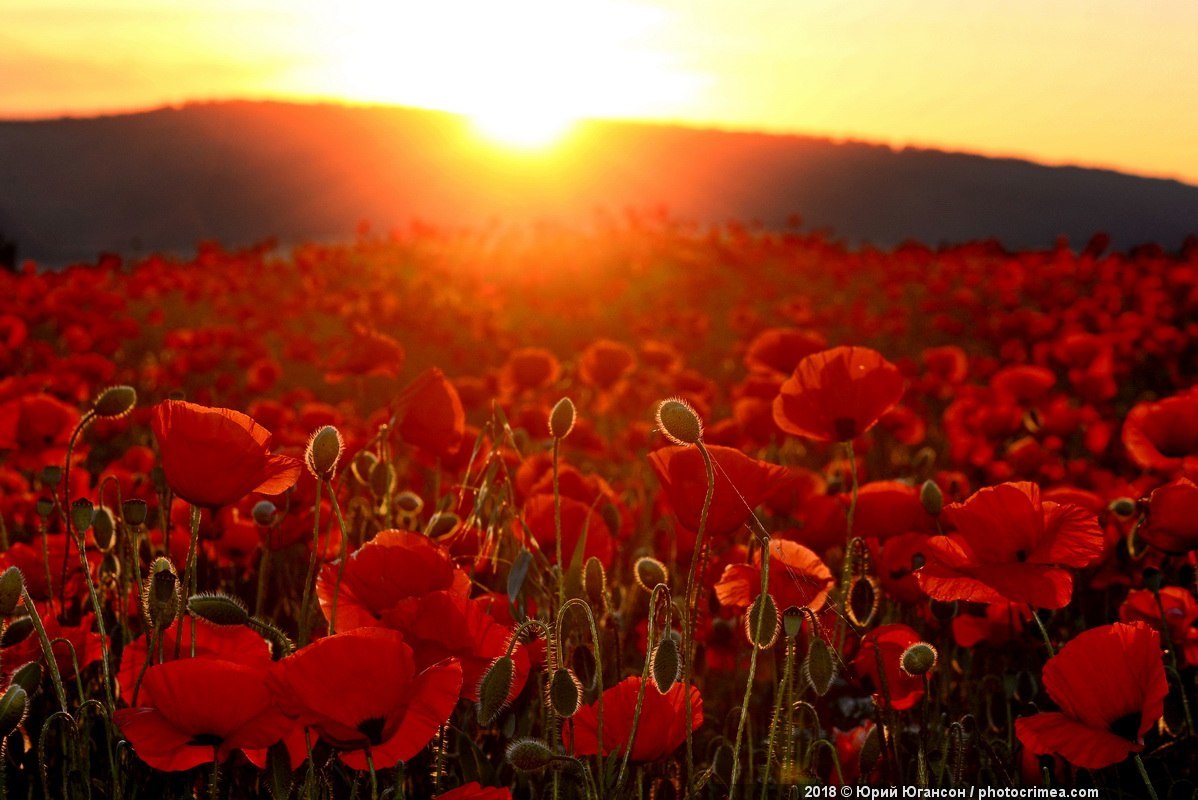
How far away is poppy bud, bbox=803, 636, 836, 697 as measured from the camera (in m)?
1.37

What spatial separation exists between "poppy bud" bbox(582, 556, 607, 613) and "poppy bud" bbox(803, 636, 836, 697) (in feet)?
1.09

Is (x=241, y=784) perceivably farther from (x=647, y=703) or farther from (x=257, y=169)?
(x=257, y=169)

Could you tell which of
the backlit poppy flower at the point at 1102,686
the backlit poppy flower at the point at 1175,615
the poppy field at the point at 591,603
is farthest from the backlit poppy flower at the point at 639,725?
the backlit poppy flower at the point at 1175,615

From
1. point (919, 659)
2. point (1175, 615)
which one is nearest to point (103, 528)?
point (919, 659)

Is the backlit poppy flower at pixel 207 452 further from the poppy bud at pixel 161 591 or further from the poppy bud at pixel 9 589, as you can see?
the poppy bud at pixel 9 589

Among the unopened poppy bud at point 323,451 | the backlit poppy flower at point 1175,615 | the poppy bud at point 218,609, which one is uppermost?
the unopened poppy bud at point 323,451

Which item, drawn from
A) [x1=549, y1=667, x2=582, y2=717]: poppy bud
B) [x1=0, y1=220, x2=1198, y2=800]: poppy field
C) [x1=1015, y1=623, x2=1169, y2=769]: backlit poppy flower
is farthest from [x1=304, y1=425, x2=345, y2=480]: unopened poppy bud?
[x1=1015, y1=623, x2=1169, y2=769]: backlit poppy flower

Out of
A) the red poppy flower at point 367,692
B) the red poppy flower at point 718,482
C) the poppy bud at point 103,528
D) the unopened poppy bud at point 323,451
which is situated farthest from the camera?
the poppy bud at point 103,528

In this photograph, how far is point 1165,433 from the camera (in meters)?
2.25

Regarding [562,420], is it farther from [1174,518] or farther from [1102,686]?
[1174,518]

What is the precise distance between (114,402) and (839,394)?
1.20m

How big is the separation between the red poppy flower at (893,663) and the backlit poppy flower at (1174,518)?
445 millimetres

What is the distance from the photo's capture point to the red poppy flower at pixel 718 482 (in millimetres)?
1535

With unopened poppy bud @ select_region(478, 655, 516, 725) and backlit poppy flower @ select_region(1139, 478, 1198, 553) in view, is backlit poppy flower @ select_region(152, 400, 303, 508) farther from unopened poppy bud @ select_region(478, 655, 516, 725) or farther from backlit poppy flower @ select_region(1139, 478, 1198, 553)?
backlit poppy flower @ select_region(1139, 478, 1198, 553)
